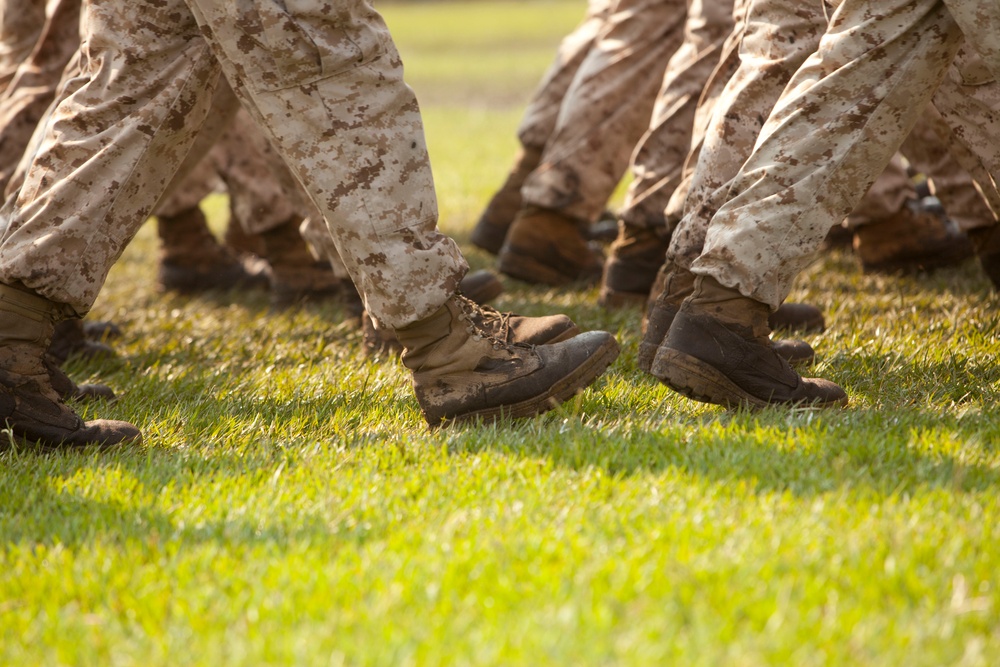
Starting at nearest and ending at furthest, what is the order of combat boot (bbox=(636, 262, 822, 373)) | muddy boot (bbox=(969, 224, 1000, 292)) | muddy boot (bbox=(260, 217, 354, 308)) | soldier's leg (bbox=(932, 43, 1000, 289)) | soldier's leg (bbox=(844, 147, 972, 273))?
soldier's leg (bbox=(932, 43, 1000, 289)), combat boot (bbox=(636, 262, 822, 373)), muddy boot (bbox=(969, 224, 1000, 292)), soldier's leg (bbox=(844, 147, 972, 273)), muddy boot (bbox=(260, 217, 354, 308))

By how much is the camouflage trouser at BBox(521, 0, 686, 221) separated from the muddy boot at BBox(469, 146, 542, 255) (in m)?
0.71

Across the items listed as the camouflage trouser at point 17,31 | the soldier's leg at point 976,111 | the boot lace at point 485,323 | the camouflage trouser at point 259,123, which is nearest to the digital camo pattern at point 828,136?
the soldier's leg at point 976,111

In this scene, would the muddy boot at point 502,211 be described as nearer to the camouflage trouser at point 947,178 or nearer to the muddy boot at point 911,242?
the muddy boot at point 911,242

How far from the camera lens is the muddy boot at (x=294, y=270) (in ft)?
12.9

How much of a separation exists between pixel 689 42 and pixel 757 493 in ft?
6.54

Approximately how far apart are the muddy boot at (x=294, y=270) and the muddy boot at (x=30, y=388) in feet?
5.69

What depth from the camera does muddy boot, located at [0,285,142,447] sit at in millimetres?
2146

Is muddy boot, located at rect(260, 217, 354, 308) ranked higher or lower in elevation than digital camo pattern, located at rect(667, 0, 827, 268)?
lower

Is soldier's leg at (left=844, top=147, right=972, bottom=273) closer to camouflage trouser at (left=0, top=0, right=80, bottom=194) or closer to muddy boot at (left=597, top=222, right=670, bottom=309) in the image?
muddy boot at (left=597, top=222, right=670, bottom=309)

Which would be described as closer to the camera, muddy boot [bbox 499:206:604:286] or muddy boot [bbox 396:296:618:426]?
muddy boot [bbox 396:296:618:426]

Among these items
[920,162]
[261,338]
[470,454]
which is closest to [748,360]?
[470,454]

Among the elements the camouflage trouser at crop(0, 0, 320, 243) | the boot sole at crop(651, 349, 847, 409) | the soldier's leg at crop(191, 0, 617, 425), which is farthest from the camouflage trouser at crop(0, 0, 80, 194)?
the boot sole at crop(651, 349, 847, 409)

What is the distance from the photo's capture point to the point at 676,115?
3.28m

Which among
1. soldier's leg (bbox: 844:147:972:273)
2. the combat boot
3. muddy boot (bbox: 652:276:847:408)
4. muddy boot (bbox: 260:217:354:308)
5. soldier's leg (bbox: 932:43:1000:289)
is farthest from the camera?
muddy boot (bbox: 260:217:354:308)
